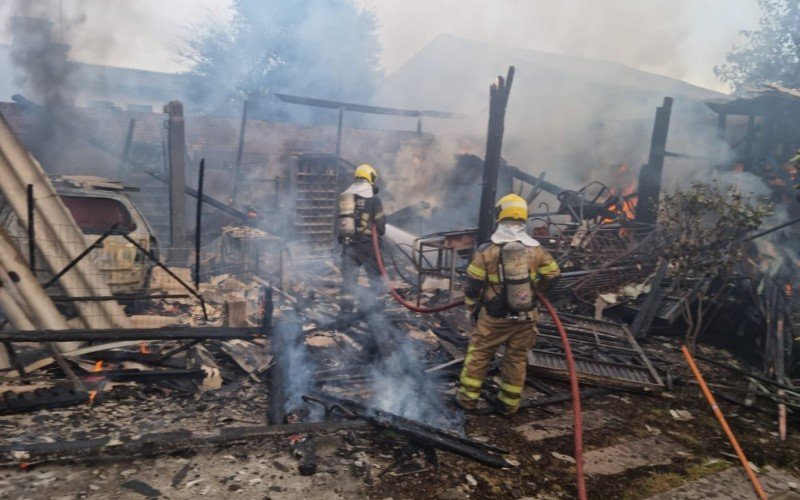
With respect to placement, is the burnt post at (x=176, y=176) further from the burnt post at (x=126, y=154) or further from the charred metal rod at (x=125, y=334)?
the charred metal rod at (x=125, y=334)

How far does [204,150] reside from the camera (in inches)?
523

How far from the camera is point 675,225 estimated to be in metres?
8.22

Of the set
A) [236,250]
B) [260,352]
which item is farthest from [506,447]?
[236,250]

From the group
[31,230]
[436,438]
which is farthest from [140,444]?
[31,230]

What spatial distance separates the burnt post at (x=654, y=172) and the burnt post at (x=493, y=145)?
16.3 feet

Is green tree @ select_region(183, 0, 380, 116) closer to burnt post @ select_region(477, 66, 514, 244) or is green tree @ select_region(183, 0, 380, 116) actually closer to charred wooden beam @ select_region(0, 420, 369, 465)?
burnt post @ select_region(477, 66, 514, 244)

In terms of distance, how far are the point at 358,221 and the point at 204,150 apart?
27.8 ft

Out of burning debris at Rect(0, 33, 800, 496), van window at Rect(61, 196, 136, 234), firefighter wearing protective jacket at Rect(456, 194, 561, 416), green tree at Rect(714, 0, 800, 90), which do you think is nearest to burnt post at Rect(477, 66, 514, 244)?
burning debris at Rect(0, 33, 800, 496)

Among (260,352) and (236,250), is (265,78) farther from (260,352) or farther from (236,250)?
(260,352)

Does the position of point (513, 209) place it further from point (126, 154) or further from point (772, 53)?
point (772, 53)

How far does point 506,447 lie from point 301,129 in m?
12.3

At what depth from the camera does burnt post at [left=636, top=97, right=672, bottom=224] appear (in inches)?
375

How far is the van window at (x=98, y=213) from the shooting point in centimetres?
609

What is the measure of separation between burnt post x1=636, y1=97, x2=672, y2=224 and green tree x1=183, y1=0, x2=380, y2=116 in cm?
1928
